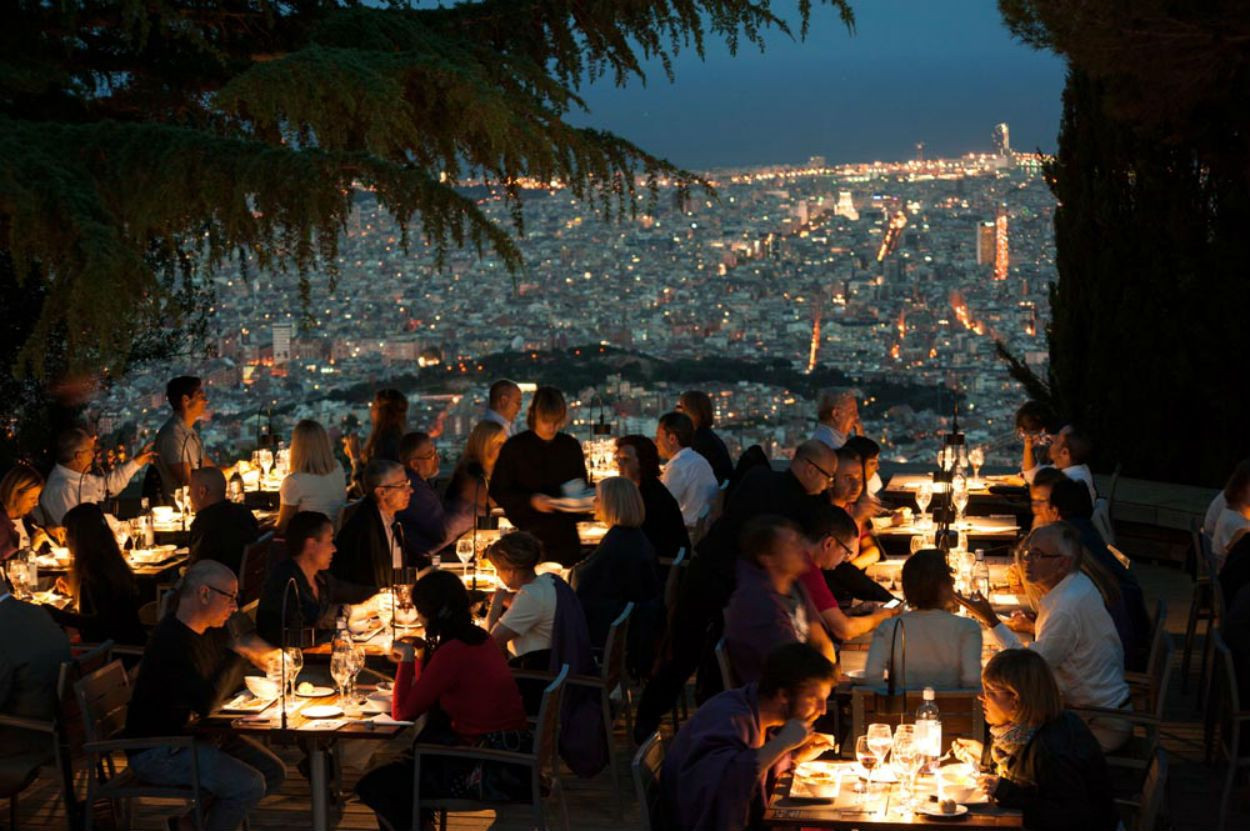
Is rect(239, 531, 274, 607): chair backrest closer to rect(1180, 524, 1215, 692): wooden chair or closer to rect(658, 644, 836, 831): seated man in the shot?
rect(658, 644, 836, 831): seated man

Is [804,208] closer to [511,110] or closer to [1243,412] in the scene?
[1243,412]

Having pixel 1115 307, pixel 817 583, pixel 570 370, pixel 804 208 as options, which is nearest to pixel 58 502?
pixel 817 583

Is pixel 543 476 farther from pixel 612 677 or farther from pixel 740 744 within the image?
pixel 740 744

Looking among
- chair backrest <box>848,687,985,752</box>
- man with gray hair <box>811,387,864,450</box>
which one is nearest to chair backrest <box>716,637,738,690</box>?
chair backrest <box>848,687,985,752</box>

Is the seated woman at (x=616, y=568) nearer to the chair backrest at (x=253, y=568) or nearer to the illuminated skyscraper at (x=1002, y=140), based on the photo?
the chair backrest at (x=253, y=568)

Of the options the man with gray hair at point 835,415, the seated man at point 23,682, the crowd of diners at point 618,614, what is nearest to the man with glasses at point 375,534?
the crowd of diners at point 618,614

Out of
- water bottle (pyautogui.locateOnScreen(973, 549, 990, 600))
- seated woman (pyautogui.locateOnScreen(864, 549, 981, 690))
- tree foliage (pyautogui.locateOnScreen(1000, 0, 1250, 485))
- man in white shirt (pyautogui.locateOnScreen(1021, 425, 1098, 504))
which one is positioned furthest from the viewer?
tree foliage (pyautogui.locateOnScreen(1000, 0, 1250, 485))
